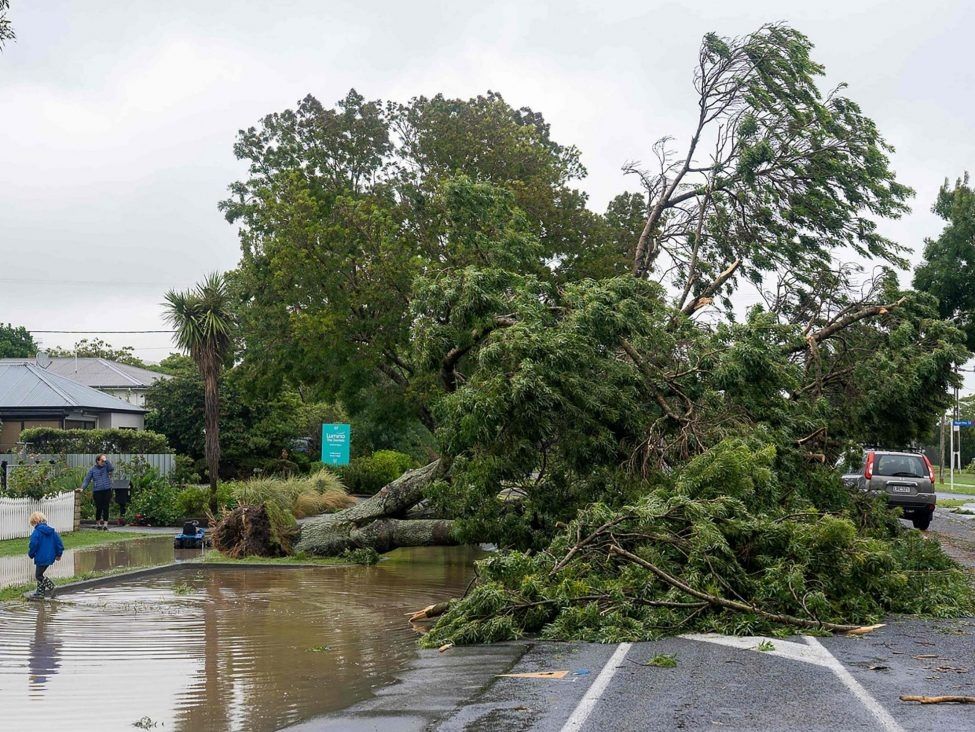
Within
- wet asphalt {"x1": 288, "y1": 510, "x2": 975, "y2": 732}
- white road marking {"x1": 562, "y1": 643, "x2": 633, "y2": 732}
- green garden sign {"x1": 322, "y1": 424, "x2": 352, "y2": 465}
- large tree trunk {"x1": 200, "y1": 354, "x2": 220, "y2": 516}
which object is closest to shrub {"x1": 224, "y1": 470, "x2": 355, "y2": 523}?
large tree trunk {"x1": 200, "y1": 354, "x2": 220, "y2": 516}

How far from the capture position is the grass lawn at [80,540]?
64.6 ft

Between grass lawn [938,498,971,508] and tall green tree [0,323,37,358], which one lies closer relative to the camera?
grass lawn [938,498,971,508]

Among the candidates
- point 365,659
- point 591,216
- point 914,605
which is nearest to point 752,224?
point 591,216

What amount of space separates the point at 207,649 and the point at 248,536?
9.19m

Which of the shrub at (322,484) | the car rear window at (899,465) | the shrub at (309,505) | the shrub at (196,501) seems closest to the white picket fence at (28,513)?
the shrub at (196,501)

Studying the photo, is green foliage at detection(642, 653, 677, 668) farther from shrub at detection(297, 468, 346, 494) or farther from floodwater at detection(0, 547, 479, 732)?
shrub at detection(297, 468, 346, 494)

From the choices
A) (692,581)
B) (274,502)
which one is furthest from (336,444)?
(692,581)

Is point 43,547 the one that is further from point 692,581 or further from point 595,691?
point 595,691

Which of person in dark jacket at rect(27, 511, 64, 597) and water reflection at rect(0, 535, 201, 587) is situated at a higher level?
person in dark jacket at rect(27, 511, 64, 597)

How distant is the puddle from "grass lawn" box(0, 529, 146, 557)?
37 cm

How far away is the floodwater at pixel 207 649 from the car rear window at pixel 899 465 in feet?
42.1

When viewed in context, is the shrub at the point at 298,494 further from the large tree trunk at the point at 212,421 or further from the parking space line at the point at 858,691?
the parking space line at the point at 858,691

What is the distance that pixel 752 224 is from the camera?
2373cm

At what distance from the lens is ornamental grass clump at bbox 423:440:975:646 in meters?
10.6
